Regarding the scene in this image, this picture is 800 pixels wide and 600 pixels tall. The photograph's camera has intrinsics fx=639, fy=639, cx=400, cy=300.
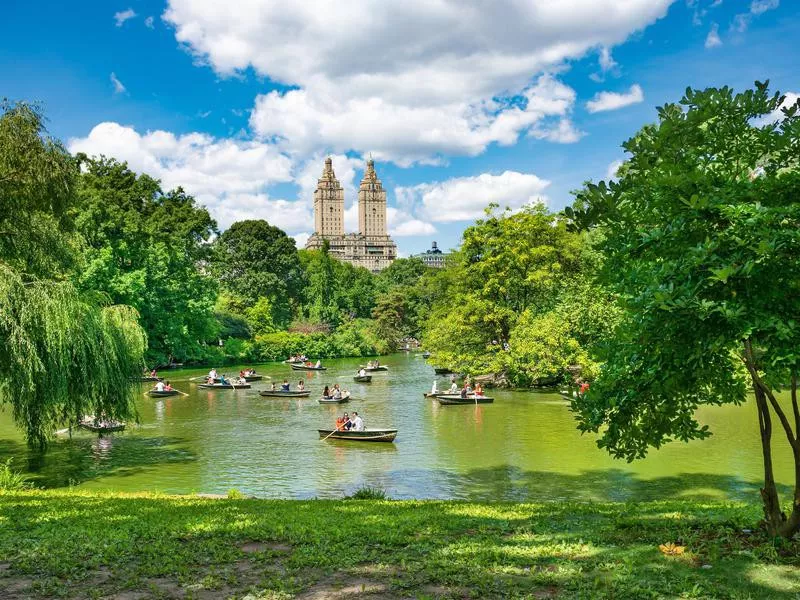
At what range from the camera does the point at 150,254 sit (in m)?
44.3

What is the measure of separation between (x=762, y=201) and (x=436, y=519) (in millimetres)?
5784

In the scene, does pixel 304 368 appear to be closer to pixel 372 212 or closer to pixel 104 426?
pixel 104 426

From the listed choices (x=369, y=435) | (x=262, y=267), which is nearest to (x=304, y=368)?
(x=369, y=435)

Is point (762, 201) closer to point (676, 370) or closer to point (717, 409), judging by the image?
point (676, 370)

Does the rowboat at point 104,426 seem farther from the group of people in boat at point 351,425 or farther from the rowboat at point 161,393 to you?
the rowboat at point 161,393

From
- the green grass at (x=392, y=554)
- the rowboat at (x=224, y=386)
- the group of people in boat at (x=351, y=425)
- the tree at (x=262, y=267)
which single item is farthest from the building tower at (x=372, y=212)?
the green grass at (x=392, y=554)

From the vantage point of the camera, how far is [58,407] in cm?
1606

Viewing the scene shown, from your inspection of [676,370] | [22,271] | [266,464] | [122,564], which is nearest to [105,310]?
[22,271]

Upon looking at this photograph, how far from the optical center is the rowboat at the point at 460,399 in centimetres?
2947

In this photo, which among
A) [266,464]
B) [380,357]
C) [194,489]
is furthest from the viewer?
[380,357]

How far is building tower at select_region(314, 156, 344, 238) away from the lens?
7707 inches

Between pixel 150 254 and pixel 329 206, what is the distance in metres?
154

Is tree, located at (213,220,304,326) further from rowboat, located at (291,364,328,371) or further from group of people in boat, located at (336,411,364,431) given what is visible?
group of people in boat, located at (336,411,364,431)

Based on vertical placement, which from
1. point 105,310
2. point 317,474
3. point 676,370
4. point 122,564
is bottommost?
point 317,474
